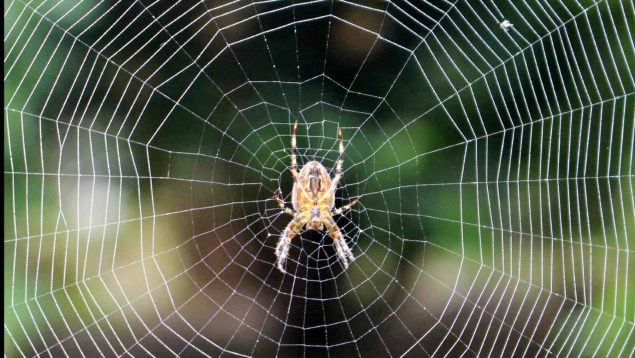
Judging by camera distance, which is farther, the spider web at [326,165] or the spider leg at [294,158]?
the spider leg at [294,158]

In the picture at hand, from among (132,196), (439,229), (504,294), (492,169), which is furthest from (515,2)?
(132,196)

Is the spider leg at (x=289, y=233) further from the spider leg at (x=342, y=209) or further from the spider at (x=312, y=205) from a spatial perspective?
the spider leg at (x=342, y=209)

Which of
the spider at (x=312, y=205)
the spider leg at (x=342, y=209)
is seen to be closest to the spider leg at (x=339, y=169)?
the spider at (x=312, y=205)

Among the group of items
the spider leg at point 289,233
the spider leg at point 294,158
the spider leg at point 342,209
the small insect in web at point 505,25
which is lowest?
the spider leg at point 289,233

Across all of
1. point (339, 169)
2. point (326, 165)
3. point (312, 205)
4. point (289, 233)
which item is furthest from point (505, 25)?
point (289, 233)

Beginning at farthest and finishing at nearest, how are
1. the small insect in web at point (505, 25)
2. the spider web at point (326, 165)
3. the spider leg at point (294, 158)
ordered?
the spider leg at point (294, 158), the spider web at point (326, 165), the small insect in web at point (505, 25)

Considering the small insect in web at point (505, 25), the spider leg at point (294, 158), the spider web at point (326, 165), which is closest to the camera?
the small insect in web at point (505, 25)
